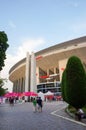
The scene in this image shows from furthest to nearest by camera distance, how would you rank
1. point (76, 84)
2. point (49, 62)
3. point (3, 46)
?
point (49, 62) → point (3, 46) → point (76, 84)

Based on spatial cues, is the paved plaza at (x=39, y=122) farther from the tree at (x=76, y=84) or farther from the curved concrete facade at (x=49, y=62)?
the curved concrete facade at (x=49, y=62)

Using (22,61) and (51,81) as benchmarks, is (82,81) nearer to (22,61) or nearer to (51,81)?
(51,81)

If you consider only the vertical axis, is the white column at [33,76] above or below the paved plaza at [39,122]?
above

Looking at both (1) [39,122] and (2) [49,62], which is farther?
(2) [49,62]

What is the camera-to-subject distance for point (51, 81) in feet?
330

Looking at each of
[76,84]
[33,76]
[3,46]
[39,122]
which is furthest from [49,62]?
[39,122]

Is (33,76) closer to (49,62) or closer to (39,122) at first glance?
(49,62)

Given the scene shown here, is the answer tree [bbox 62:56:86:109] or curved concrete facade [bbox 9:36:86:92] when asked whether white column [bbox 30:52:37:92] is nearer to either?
curved concrete facade [bbox 9:36:86:92]

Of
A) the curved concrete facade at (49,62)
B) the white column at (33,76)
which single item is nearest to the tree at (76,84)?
the curved concrete facade at (49,62)

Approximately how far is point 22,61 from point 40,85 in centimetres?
1677

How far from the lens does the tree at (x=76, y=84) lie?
16.8 metres

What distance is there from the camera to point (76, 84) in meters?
17.0

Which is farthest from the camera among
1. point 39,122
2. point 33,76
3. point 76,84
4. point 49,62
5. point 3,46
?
point 49,62

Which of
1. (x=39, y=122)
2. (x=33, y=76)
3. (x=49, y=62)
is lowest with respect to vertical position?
(x=39, y=122)
